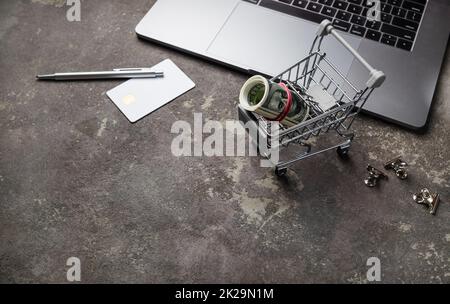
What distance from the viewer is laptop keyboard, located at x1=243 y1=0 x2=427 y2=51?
0.92 metres

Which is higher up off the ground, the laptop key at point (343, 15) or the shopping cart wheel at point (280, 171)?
the laptop key at point (343, 15)

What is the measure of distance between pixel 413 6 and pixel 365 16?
4.3 inches

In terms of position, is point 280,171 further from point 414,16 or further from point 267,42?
point 414,16

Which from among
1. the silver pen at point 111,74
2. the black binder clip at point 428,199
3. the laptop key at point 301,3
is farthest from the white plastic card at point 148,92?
the black binder clip at point 428,199

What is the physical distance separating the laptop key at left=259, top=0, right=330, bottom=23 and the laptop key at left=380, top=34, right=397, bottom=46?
139 mm

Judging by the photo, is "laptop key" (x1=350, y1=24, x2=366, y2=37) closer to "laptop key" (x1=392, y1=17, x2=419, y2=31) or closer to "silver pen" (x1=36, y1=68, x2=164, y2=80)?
"laptop key" (x1=392, y1=17, x2=419, y2=31)

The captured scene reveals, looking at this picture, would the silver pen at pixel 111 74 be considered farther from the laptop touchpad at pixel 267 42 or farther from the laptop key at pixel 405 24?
the laptop key at pixel 405 24

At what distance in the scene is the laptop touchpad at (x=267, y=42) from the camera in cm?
92

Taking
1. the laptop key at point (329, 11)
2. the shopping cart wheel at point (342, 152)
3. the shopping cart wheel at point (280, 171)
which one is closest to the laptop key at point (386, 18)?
the laptop key at point (329, 11)

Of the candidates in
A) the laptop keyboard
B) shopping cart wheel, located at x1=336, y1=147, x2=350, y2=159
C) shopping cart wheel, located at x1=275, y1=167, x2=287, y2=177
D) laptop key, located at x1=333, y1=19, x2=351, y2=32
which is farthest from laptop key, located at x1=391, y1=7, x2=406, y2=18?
shopping cart wheel, located at x1=275, y1=167, x2=287, y2=177

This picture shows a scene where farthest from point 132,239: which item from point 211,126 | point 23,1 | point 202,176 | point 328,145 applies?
point 23,1

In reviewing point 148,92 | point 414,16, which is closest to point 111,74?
point 148,92

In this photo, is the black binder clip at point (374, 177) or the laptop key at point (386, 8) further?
the laptop key at point (386, 8)

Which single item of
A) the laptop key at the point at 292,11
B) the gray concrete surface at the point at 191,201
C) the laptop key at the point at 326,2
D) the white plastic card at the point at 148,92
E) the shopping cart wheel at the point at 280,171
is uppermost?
the laptop key at the point at 326,2
